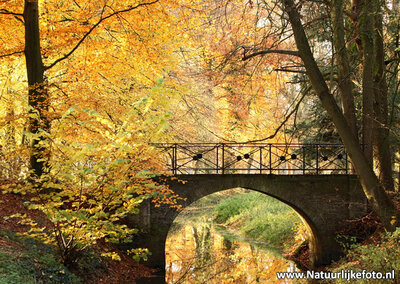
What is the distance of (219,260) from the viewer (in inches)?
492

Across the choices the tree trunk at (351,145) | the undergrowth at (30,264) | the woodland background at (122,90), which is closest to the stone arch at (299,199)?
the woodland background at (122,90)

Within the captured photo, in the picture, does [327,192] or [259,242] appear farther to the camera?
[259,242]

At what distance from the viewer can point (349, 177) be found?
11633mm

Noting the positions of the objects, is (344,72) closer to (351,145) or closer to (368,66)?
(368,66)

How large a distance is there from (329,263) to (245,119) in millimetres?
8083

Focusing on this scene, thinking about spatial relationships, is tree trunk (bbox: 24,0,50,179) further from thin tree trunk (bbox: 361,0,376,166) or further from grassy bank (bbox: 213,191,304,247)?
grassy bank (bbox: 213,191,304,247)

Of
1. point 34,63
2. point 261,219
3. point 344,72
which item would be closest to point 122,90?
point 34,63

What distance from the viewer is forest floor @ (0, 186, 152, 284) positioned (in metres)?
5.54

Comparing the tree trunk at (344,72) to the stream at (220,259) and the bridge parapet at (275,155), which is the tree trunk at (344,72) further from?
the stream at (220,259)

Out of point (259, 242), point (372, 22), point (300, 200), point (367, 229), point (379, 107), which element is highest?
point (372, 22)

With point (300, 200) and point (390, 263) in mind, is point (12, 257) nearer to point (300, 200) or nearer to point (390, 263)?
point (390, 263)

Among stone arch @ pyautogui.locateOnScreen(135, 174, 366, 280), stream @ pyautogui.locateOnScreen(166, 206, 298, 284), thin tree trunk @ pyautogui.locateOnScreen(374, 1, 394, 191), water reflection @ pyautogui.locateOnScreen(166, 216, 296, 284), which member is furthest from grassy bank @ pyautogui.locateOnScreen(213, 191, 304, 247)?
thin tree trunk @ pyautogui.locateOnScreen(374, 1, 394, 191)

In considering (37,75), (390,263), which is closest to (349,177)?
(390,263)

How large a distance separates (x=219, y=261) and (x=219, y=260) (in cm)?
13
